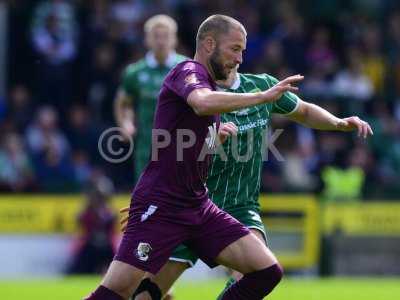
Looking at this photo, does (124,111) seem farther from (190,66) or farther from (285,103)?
(190,66)

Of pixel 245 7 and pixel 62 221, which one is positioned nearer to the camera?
pixel 62 221

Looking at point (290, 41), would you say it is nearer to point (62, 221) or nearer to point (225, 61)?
point (62, 221)

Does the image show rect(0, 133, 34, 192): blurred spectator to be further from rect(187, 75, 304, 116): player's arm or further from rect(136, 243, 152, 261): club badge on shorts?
rect(187, 75, 304, 116): player's arm

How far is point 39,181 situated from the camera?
54.7ft

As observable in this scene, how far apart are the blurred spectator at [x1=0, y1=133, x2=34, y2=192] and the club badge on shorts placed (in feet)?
31.5

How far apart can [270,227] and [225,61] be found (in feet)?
30.7

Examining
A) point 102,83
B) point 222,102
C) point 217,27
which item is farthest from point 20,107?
point 222,102

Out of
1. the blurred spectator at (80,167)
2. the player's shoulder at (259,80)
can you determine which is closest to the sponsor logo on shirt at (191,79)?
the player's shoulder at (259,80)

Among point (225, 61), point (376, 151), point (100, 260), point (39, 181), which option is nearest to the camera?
point (225, 61)

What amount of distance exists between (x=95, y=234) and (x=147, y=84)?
190 inches

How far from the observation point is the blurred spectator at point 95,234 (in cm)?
1551

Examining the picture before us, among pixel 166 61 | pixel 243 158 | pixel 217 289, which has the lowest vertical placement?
pixel 217 289

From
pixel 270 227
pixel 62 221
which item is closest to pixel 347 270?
pixel 270 227

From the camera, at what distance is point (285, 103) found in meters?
8.17
